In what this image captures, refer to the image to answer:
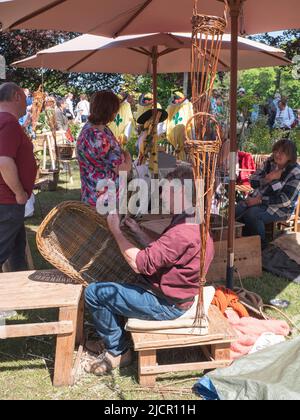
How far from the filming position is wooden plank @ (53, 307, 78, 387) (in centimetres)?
263

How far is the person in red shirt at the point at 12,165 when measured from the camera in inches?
123

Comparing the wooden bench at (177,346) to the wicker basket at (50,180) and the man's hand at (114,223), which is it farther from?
the wicker basket at (50,180)

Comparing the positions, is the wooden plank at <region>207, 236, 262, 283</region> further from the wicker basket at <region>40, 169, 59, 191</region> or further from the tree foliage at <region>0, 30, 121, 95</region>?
the tree foliage at <region>0, 30, 121, 95</region>

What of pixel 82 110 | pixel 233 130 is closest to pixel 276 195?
pixel 233 130

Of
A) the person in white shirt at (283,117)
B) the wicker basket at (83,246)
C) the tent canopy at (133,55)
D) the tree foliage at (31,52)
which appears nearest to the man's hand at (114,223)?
the wicker basket at (83,246)

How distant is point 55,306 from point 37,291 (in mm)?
221

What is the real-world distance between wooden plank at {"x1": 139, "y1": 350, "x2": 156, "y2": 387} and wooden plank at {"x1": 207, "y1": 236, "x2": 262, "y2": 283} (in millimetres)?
1793

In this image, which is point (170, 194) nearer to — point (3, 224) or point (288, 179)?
point (3, 224)

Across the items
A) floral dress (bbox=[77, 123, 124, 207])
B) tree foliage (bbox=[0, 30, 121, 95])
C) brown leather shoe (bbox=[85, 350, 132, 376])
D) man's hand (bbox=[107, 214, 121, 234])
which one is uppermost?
tree foliage (bbox=[0, 30, 121, 95])

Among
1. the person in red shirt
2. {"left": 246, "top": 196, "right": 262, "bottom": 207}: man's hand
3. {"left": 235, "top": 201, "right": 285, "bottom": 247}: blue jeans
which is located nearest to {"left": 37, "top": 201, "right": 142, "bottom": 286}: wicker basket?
the person in red shirt

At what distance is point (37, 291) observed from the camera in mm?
2762

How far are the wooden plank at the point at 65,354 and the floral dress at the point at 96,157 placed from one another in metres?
1.29
